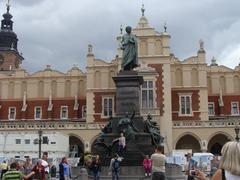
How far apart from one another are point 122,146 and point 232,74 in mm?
34470

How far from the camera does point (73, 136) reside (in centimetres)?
4228

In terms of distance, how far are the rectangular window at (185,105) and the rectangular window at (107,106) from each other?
24.7 feet

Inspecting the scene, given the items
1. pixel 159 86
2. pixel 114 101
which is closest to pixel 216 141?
pixel 159 86

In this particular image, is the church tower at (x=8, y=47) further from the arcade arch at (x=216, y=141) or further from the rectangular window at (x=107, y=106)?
the arcade arch at (x=216, y=141)

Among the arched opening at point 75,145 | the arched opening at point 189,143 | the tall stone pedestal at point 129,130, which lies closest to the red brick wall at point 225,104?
the arched opening at point 189,143

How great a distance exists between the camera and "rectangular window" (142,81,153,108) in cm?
4172

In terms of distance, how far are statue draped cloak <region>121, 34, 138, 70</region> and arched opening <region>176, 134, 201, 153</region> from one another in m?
25.2

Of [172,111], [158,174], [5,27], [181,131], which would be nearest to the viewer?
[158,174]

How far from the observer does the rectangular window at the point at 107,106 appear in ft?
148

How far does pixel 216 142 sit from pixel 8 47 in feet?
160

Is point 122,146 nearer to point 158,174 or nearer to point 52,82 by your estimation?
point 158,174

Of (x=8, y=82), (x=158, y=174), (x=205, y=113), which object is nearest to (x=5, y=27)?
(x=8, y=82)

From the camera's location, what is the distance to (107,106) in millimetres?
45438

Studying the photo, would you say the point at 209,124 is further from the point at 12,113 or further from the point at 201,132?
the point at 12,113
